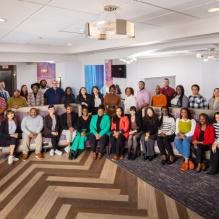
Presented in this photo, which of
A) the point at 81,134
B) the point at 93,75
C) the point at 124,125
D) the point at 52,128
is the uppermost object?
the point at 93,75

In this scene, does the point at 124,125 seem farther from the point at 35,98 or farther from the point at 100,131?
the point at 35,98

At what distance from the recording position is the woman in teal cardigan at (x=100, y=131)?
5281 mm

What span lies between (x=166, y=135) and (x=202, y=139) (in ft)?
2.36

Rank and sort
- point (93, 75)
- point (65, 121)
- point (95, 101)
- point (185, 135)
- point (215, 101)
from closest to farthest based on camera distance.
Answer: point (185, 135) → point (215, 101) → point (65, 121) → point (95, 101) → point (93, 75)

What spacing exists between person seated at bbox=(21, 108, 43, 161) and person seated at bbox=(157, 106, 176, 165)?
2.47m

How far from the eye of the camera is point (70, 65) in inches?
353

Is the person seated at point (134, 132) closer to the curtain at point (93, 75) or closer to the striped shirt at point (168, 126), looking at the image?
the striped shirt at point (168, 126)

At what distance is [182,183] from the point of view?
3916 millimetres

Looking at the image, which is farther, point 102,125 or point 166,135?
point 102,125

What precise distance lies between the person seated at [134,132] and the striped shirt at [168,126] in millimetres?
442

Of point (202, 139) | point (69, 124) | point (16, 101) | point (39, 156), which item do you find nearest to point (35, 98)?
point (16, 101)

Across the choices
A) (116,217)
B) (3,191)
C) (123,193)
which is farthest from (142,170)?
(3,191)

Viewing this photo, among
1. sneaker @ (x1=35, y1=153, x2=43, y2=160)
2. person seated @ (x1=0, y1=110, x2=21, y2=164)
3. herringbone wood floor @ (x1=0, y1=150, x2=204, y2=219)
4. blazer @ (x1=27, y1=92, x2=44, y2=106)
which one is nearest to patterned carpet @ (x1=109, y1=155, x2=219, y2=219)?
herringbone wood floor @ (x1=0, y1=150, x2=204, y2=219)

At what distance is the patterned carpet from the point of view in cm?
326
